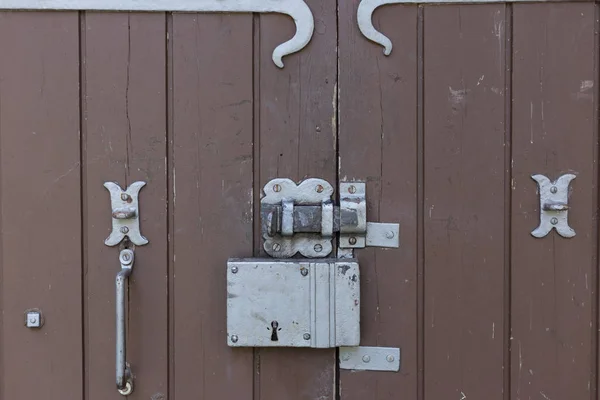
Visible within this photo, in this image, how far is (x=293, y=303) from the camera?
1.17 meters

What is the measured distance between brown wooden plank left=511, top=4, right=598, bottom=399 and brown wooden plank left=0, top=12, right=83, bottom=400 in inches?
37.5

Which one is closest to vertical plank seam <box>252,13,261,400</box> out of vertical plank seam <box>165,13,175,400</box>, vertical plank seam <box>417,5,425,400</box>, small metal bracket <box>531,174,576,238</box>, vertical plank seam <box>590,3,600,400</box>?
vertical plank seam <box>165,13,175,400</box>

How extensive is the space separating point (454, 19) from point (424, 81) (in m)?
0.14

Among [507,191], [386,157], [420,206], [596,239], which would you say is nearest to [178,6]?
[386,157]

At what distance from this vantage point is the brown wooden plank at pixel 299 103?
3.91 ft

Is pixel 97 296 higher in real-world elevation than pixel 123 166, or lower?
lower

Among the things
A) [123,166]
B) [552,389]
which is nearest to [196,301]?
[123,166]

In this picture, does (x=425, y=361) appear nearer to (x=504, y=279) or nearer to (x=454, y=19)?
(x=504, y=279)

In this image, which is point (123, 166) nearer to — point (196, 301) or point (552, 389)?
point (196, 301)

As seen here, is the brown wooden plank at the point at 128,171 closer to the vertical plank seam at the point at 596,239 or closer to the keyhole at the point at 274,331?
the keyhole at the point at 274,331

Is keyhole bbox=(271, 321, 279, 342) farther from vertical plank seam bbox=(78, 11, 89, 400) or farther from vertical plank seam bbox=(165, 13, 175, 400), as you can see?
vertical plank seam bbox=(78, 11, 89, 400)

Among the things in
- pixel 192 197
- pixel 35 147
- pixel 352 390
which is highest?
pixel 35 147

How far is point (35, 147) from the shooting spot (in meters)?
1.21

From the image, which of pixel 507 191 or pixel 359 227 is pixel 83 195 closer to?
pixel 359 227
